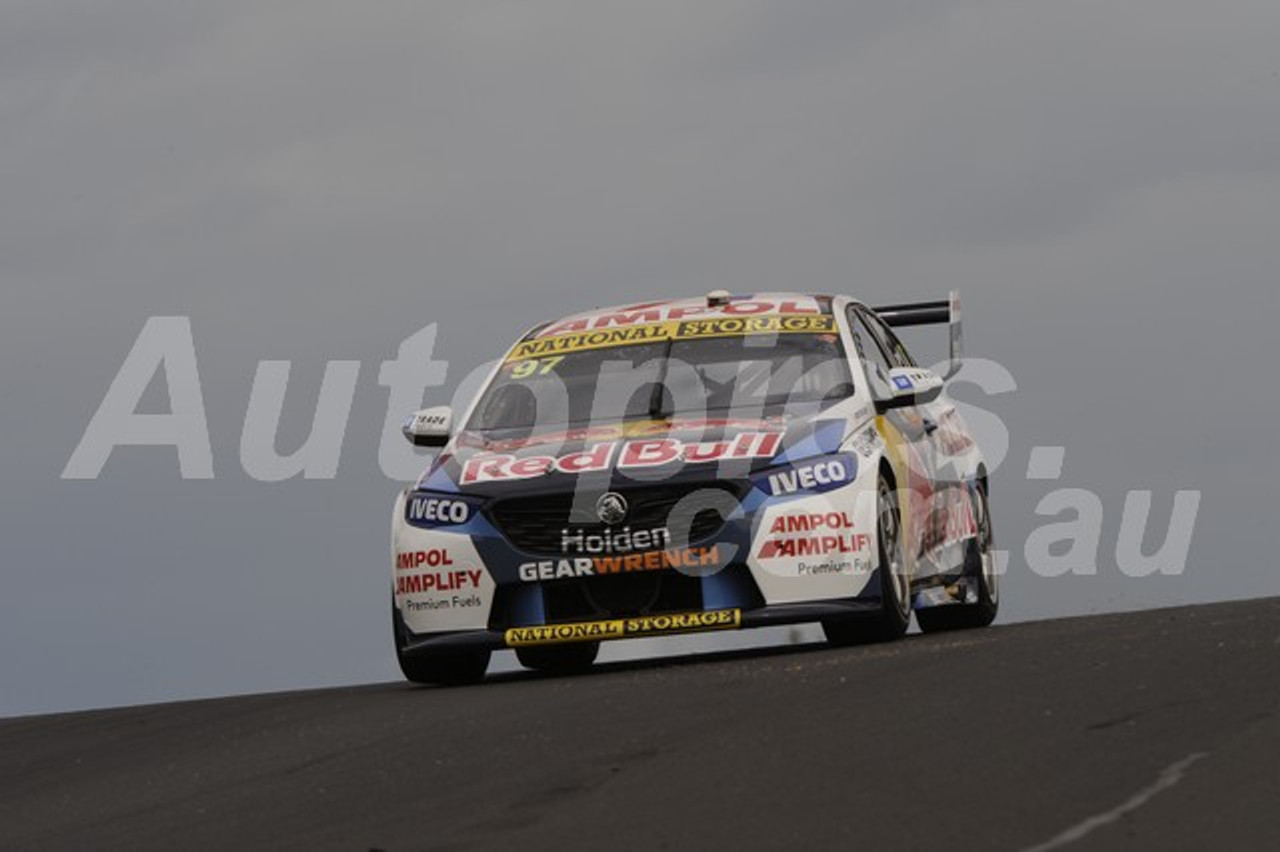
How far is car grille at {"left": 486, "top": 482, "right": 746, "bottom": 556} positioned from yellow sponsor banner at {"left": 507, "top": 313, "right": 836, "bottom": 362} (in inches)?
67.0

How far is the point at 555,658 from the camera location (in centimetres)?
1366

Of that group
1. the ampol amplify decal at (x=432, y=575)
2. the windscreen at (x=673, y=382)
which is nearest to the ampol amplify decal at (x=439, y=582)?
the ampol amplify decal at (x=432, y=575)

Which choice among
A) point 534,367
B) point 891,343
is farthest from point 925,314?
point 534,367

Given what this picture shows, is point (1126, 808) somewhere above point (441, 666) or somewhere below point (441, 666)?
above

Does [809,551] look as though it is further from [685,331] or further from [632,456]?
[685,331]

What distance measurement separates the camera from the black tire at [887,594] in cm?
1189

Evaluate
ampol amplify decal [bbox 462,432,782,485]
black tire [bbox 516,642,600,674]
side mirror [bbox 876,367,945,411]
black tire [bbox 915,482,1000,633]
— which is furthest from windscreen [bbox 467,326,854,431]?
black tire [bbox 915,482,1000,633]

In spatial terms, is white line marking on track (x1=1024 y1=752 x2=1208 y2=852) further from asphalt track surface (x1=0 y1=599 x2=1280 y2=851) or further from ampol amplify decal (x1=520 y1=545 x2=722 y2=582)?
ampol amplify decal (x1=520 y1=545 x2=722 y2=582)

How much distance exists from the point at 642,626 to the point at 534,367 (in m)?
2.04

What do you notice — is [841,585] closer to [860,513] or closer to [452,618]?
[860,513]

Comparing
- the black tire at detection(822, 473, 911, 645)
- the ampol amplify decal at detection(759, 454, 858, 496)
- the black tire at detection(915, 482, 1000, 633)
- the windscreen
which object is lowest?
the black tire at detection(915, 482, 1000, 633)

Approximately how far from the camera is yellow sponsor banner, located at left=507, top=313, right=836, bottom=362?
43.6ft

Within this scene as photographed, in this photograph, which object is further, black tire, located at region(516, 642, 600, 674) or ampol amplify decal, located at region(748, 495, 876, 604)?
black tire, located at region(516, 642, 600, 674)

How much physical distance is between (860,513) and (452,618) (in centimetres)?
178
